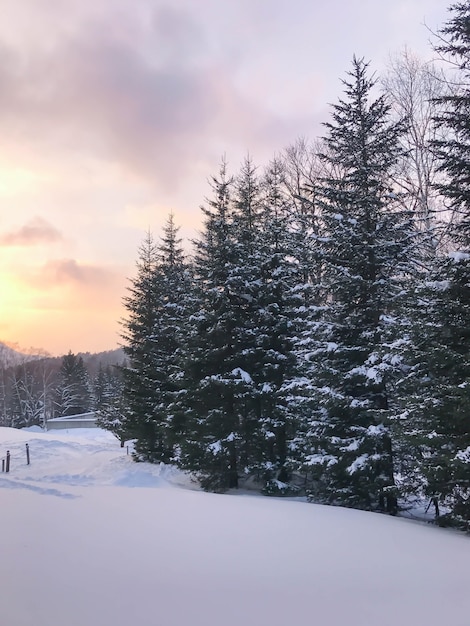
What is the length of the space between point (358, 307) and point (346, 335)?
0.76 meters

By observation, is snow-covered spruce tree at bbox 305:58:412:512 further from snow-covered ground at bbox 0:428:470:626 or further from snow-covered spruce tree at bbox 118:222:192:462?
snow-covered spruce tree at bbox 118:222:192:462

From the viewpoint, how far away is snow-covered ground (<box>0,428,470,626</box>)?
135 inches

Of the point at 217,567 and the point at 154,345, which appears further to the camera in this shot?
the point at 154,345

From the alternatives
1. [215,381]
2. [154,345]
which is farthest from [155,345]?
[215,381]

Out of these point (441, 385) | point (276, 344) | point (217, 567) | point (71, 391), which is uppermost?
point (276, 344)

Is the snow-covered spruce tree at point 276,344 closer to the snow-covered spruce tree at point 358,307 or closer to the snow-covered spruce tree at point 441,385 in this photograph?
the snow-covered spruce tree at point 358,307

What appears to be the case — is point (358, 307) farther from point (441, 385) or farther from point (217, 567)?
point (217, 567)

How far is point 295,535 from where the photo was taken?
223 inches

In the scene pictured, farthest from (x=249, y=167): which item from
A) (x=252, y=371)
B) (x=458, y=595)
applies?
(x=458, y=595)

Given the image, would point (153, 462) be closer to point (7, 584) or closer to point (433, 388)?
point (433, 388)

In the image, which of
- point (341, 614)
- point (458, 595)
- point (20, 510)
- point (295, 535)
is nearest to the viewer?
point (341, 614)

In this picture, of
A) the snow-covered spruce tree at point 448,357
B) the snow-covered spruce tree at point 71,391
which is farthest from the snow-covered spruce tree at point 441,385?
the snow-covered spruce tree at point 71,391

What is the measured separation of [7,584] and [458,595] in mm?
3954

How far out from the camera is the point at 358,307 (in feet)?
36.1
